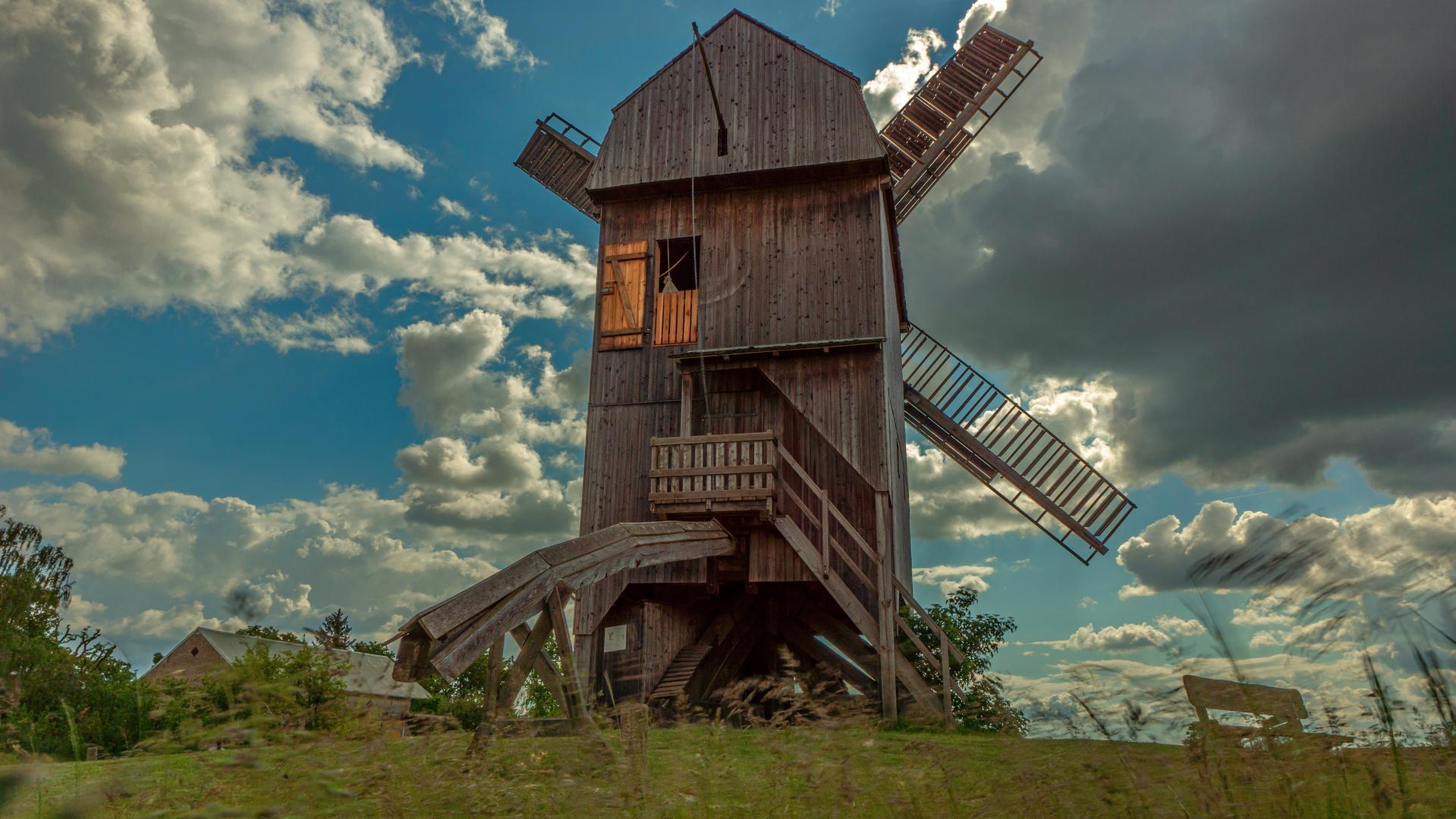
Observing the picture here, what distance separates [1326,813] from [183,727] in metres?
3.73

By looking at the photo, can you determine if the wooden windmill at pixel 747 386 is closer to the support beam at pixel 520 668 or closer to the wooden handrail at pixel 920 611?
the wooden handrail at pixel 920 611

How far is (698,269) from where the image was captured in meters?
13.7

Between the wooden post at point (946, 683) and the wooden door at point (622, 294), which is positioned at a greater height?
the wooden door at point (622, 294)

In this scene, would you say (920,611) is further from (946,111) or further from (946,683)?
(946,111)

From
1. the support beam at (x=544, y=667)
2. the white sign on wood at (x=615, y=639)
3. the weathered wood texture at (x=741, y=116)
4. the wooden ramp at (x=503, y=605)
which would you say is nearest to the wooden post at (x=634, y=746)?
the support beam at (x=544, y=667)

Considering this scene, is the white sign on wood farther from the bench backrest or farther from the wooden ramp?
the bench backrest

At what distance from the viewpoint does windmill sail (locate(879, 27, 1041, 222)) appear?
19.0m

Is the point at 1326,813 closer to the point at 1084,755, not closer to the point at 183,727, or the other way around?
the point at 1084,755

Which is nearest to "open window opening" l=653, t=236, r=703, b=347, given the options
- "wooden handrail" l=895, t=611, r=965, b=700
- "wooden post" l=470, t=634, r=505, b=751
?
"wooden handrail" l=895, t=611, r=965, b=700

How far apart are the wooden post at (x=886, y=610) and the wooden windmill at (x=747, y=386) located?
3 cm

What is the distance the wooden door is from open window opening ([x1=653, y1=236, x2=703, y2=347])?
30 centimetres

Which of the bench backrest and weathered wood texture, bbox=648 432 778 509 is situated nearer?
the bench backrest

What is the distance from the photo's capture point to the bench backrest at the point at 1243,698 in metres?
2.76

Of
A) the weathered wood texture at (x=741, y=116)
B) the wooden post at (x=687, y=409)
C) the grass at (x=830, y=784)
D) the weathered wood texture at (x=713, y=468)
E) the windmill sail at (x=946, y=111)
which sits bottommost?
the grass at (x=830, y=784)
